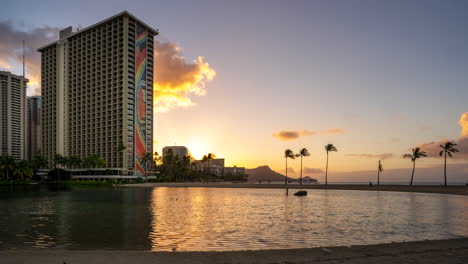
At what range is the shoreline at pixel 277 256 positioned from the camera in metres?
12.0

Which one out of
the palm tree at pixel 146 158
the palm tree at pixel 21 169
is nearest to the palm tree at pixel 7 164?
the palm tree at pixel 21 169

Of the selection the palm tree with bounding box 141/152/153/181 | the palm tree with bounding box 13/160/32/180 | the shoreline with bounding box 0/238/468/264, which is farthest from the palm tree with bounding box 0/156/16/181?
the shoreline with bounding box 0/238/468/264

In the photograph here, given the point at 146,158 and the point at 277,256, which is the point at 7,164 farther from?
the point at 277,256

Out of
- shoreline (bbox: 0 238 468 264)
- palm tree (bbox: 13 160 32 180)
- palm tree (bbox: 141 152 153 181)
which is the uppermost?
shoreline (bbox: 0 238 468 264)

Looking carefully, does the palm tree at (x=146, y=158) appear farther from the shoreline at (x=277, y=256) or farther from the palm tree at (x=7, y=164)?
the shoreline at (x=277, y=256)

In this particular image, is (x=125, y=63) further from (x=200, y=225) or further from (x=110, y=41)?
(x=200, y=225)

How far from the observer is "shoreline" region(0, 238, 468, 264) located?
39.3 feet

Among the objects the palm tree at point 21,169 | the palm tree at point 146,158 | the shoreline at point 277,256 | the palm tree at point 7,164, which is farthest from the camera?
the palm tree at point 146,158

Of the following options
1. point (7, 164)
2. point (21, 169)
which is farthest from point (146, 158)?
point (7, 164)

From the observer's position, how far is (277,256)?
1278 centimetres

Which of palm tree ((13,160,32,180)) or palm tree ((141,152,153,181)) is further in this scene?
palm tree ((141,152,153,181))

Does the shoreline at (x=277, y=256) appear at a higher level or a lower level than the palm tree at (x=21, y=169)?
higher

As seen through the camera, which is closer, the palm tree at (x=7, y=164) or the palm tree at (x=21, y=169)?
the palm tree at (x=7, y=164)

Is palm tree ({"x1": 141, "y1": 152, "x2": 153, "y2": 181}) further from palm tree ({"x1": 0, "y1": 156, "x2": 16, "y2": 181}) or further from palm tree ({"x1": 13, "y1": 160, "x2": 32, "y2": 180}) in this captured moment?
palm tree ({"x1": 0, "y1": 156, "x2": 16, "y2": 181})
